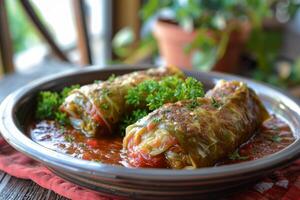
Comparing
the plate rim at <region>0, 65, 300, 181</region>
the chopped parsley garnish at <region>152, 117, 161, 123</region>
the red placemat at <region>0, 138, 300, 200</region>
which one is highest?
the chopped parsley garnish at <region>152, 117, 161, 123</region>

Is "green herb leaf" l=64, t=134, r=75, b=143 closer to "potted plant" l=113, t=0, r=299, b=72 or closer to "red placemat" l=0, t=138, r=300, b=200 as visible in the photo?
"red placemat" l=0, t=138, r=300, b=200

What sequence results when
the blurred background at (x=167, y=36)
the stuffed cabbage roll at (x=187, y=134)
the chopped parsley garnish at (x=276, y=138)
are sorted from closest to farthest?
the stuffed cabbage roll at (x=187, y=134)
the chopped parsley garnish at (x=276, y=138)
the blurred background at (x=167, y=36)

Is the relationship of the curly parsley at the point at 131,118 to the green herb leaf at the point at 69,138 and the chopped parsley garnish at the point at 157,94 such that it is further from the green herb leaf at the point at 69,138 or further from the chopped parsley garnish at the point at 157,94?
the green herb leaf at the point at 69,138

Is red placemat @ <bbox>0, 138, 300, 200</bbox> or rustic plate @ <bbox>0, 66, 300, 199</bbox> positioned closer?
rustic plate @ <bbox>0, 66, 300, 199</bbox>

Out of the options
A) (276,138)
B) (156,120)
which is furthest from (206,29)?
(156,120)

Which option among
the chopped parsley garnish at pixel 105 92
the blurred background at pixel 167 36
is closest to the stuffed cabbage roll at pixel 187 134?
the chopped parsley garnish at pixel 105 92

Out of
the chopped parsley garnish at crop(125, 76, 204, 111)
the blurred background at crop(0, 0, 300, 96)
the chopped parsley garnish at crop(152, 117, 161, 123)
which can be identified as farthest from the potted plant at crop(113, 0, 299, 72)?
the chopped parsley garnish at crop(152, 117, 161, 123)

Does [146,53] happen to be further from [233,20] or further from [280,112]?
[280,112]

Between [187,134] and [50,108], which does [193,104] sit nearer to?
[187,134]
